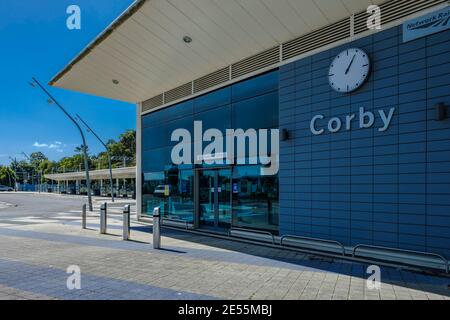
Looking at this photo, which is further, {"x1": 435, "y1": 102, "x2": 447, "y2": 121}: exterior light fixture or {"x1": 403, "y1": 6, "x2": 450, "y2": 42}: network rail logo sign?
{"x1": 403, "y1": 6, "x2": 450, "y2": 42}: network rail logo sign

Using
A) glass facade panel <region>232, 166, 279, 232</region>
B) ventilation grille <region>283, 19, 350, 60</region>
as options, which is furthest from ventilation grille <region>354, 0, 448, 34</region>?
glass facade panel <region>232, 166, 279, 232</region>

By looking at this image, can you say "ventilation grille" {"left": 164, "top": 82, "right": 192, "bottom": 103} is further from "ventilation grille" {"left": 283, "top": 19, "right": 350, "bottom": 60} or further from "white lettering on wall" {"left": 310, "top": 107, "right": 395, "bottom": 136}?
"white lettering on wall" {"left": 310, "top": 107, "right": 395, "bottom": 136}

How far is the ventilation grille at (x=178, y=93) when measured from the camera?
12383mm

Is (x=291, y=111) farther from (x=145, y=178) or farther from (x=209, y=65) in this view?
(x=145, y=178)

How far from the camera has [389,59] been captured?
6.93 meters

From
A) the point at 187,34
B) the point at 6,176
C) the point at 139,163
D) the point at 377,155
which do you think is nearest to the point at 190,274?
the point at 377,155

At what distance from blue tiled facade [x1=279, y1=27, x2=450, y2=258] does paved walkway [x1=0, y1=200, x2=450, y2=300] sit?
1.00 m

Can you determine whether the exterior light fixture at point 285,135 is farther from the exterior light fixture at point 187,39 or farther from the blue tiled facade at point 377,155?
the exterior light fixture at point 187,39

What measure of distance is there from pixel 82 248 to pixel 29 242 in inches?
85.7

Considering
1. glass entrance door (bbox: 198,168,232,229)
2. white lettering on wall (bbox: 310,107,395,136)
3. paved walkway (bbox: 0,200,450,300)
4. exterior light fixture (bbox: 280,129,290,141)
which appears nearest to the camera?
paved walkway (bbox: 0,200,450,300)

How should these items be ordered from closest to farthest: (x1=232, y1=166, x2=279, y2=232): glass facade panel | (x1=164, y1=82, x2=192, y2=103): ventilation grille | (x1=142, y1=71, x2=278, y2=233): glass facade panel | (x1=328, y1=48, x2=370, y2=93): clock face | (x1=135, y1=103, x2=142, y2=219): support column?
(x1=328, y1=48, x2=370, y2=93): clock face, (x1=232, y1=166, x2=279, y2=232): glass facade panel, (x1=142, y1=71, x2=278, y2=233): glass facade panel, (x1=164, y1=82, x2=192, y2=103): ventilation grille, (x1=135, y1=103, x2=142, y2=219): support column

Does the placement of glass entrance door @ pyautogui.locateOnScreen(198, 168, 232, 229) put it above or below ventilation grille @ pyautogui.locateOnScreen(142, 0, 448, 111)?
below

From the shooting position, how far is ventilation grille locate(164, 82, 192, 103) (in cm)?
1238
